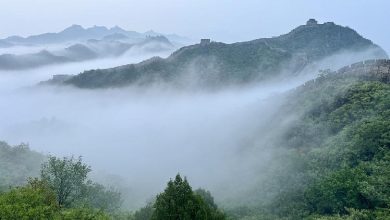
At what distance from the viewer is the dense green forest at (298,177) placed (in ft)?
131

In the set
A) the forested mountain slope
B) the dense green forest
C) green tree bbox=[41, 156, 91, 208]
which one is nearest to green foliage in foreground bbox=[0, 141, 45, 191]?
the dense green forest

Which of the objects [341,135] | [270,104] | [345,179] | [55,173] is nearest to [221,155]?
[270,104]

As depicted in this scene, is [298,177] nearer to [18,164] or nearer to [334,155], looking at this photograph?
[334,155]

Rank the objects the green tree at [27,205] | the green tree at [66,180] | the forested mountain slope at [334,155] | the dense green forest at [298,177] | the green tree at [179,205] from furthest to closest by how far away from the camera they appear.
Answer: the forested mountain slope at [334,155], the green tree at [66,180], the dense green forest at [298,177], the green tree at [179,205], the green tree at [27,205]

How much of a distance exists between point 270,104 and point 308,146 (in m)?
60.5

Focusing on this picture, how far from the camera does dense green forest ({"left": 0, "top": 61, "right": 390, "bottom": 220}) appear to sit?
39.8m

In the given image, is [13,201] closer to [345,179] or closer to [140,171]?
[345,179]

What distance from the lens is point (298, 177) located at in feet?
281

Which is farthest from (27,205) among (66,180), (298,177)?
(298,177)

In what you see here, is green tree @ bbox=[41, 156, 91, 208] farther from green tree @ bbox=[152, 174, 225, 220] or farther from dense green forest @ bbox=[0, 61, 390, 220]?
green tree @ bbox=[152, 174, 225, 220]

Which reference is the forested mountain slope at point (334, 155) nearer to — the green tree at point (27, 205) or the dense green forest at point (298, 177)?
the dense green forest at point (298, 177)

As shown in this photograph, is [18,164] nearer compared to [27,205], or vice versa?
[27,205]

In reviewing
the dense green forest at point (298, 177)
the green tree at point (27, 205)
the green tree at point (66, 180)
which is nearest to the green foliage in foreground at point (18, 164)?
the dense green forest at point (298, 177)

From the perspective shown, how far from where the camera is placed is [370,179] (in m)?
65.6
